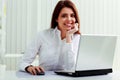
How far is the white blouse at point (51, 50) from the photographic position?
2438mm

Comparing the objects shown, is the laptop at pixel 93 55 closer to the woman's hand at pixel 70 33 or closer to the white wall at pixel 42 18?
the woman's hand at pixel 70 33

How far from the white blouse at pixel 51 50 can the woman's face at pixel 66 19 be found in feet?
0.27

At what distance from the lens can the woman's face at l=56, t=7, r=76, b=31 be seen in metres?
2.53

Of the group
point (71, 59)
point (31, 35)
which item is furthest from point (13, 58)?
point (71, 59)

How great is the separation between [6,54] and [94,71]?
1.86 meters

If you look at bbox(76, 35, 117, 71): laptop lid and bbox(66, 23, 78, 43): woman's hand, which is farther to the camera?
bbox(66, 23, 78, 43): woman's hand

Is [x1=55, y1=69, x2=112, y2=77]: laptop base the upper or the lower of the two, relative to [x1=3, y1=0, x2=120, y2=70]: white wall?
lower

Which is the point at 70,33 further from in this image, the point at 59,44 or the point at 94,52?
the point at 94,52

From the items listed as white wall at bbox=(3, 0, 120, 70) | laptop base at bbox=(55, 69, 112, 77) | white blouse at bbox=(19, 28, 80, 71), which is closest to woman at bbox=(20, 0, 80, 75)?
white blouse at bbox=(19, 28, 80, 71)

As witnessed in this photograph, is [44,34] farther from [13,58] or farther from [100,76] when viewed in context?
[13,58]

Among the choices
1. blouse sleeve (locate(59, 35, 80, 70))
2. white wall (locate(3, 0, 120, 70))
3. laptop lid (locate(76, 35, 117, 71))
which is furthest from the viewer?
white wall (locate(3, 0, 120, 70))

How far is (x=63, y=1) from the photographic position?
262cm

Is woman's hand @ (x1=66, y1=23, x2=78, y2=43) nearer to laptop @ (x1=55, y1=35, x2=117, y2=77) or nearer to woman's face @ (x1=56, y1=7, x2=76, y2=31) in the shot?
woman's face @ (x1=56, y1=7, x2=76, y2=31)

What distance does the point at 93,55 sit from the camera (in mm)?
1890
